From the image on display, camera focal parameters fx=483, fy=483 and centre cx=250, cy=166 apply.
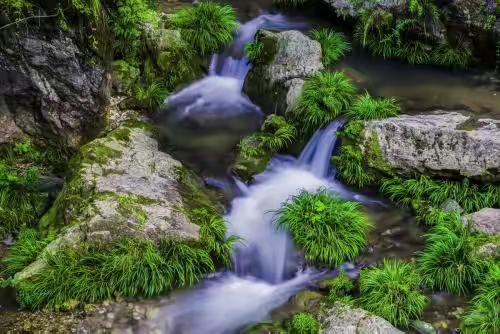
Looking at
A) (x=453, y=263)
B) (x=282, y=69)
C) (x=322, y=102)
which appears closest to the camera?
(x=453, y=263)

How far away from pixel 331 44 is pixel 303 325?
723cm

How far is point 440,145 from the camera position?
845 centimetres

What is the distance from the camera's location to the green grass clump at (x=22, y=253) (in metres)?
7.30

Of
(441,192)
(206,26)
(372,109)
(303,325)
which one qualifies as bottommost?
(303,325)

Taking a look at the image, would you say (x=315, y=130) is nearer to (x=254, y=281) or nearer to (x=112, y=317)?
(x=254, y=281)

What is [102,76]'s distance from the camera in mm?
9641

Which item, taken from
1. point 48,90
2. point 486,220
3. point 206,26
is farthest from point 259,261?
point 206,26

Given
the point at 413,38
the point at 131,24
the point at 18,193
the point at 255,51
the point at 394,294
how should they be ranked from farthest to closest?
the point at 413,38 < the point at 255,51 < the point at 131,24 < the point at 18,193 < the point at 394,294

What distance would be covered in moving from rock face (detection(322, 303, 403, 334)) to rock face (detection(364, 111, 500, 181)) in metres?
3.29

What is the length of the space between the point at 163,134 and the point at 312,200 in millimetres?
3688

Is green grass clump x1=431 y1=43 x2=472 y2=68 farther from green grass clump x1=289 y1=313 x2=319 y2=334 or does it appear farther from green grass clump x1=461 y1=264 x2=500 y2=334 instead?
green grass clump x1=289 y1=313 x2=319 y2=334

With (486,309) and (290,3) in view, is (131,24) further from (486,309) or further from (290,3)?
(486,309)

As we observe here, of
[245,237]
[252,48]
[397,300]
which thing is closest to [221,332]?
[245,237]

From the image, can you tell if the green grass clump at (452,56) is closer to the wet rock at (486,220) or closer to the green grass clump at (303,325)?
the wet rock at (486,220)
